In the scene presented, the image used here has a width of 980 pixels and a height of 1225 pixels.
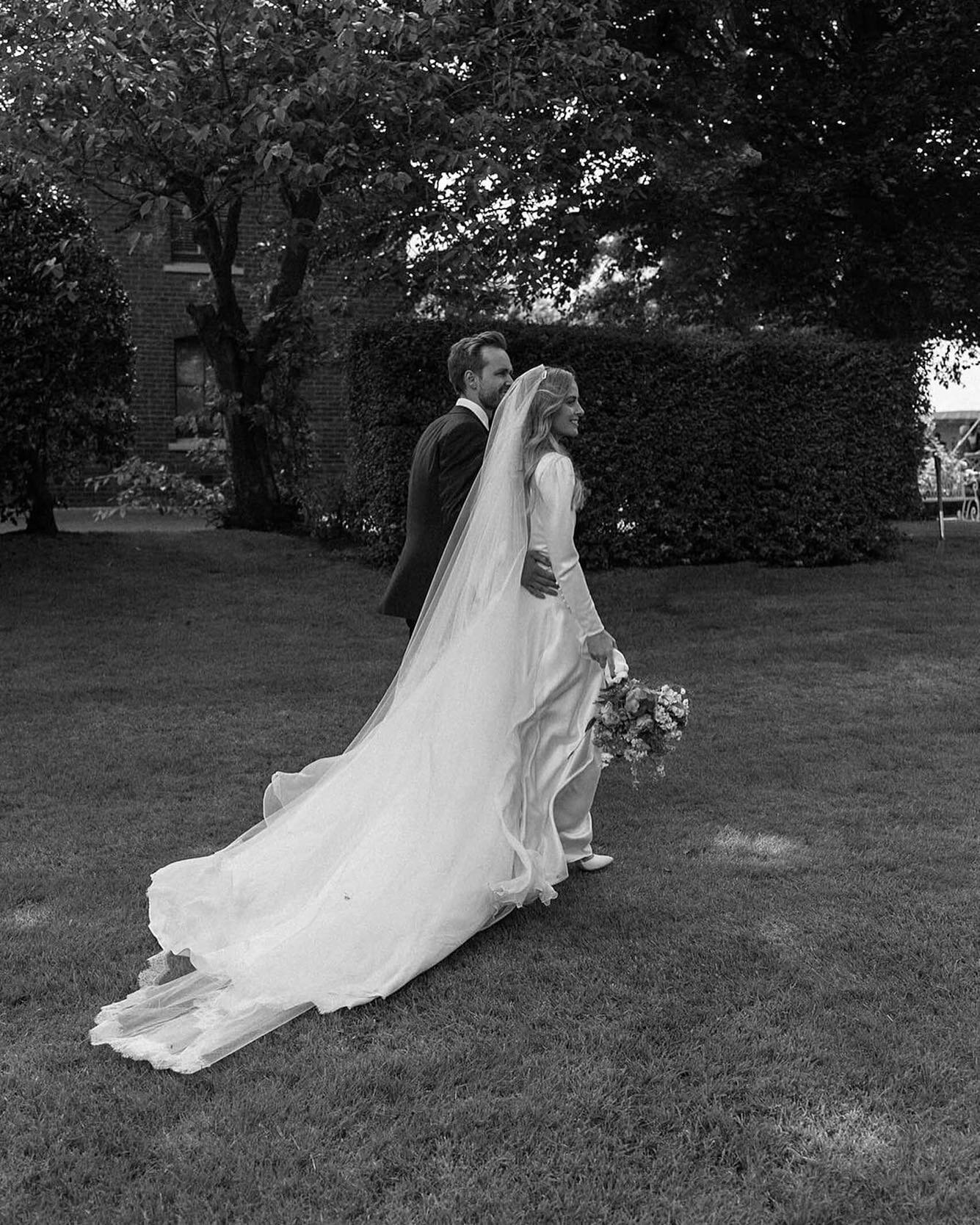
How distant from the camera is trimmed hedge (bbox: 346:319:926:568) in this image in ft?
42.6

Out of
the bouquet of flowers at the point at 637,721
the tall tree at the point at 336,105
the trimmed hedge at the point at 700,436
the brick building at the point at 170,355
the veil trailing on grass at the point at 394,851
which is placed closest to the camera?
the veil trailing on grass at the point at 394,851

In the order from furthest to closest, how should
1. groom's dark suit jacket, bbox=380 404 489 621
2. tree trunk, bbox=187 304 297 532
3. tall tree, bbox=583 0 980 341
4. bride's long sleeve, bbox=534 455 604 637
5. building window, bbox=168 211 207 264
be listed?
1. building window, bbox=168 211 207 264
2. tree trunk, bbox=187 304 297 532
3. tall tree, bbox=583 0 980 341
4. groom's dark suit jacket, bbox=380 404 489 621
5. bride's long sleeve, bbox=534 455 604 637

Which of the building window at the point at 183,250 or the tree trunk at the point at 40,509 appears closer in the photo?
the tree trunk at the point at 40,509

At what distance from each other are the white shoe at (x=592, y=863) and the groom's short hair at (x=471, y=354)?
231cm

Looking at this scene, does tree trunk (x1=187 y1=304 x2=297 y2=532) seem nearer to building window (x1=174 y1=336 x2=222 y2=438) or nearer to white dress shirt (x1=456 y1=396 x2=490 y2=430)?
building window (x1=174 y1=336 x2=222 y2=438)

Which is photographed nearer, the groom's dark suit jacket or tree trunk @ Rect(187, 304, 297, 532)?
the groom's dark suit jacket

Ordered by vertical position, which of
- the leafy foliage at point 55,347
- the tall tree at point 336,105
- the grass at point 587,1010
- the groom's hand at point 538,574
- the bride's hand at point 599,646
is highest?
the tall tree at point 336,105

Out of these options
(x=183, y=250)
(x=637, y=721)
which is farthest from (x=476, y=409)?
(x=183, y=250)

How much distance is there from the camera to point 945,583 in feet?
44.0

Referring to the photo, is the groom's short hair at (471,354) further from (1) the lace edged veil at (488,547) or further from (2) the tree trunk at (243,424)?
(2) the tree trunk at (243,424)

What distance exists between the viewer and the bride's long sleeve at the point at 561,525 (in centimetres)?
505

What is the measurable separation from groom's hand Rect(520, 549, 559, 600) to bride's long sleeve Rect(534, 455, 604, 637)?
2.8 inches

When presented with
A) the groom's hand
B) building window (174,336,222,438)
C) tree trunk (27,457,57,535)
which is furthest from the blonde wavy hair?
building window (174,336,222,438)

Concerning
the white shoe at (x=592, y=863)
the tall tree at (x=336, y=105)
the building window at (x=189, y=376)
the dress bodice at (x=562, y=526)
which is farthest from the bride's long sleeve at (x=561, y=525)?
the building window at (x=189, y=376)
